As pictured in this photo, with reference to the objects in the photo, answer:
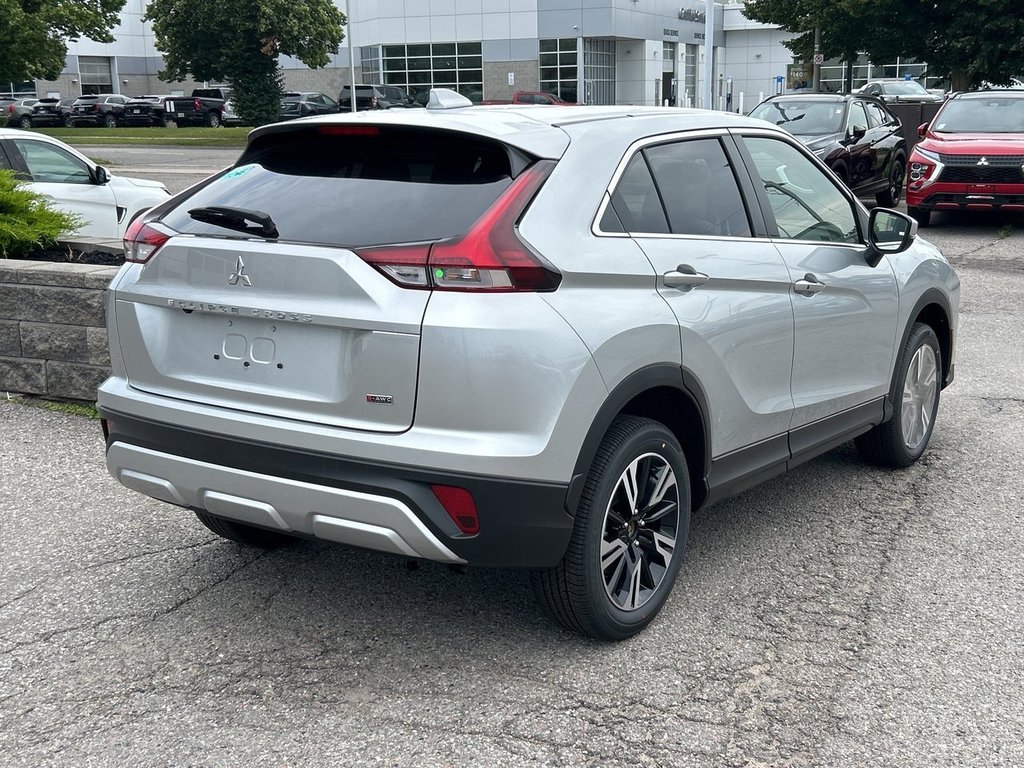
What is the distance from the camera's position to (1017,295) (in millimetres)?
11266

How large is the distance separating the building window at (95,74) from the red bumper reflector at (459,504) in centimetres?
8095

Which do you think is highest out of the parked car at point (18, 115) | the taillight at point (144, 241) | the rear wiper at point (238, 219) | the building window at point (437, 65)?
the building window at point (437, 65)

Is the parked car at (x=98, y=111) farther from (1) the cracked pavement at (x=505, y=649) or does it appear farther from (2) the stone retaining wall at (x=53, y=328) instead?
(1) the cracked pavement at (x=505, y=649)

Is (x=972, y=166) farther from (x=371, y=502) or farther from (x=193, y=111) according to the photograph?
(x=193, y=111)

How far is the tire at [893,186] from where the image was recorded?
1839cm

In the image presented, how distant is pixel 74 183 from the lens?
12.9 meters

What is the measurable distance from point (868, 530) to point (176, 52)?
145 feet

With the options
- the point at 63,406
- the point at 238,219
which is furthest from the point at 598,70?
the point at 238,219

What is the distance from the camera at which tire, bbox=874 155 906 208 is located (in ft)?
60.3

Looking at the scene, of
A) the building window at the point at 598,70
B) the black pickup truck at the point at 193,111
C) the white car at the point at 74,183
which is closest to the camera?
the white car at the point at 74,183

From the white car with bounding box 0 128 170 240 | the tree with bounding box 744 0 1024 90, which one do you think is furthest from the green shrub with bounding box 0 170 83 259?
the tree with bounding box 744 0 1024 90

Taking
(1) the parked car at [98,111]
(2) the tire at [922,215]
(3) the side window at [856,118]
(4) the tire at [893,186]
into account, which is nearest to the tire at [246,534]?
(2) the tire at [922,215]

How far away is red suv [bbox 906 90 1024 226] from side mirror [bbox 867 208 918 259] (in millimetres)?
10913

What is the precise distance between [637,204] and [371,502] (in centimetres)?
136
